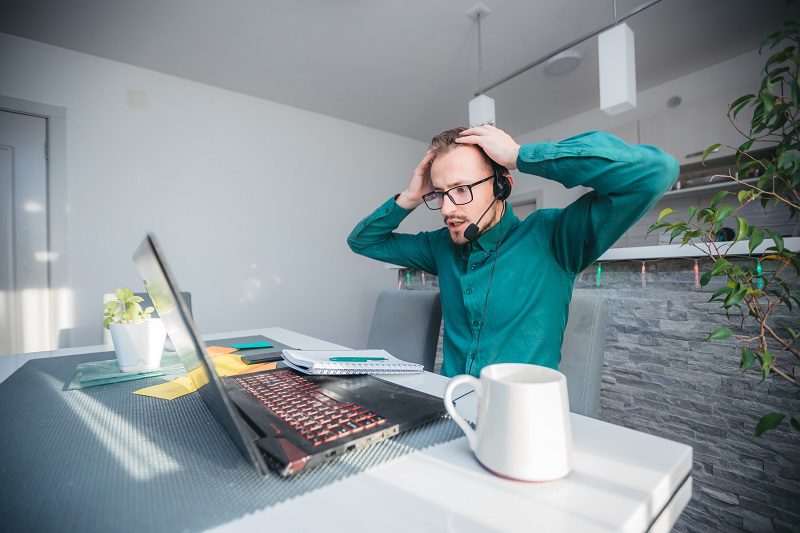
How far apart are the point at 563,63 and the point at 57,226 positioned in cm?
380

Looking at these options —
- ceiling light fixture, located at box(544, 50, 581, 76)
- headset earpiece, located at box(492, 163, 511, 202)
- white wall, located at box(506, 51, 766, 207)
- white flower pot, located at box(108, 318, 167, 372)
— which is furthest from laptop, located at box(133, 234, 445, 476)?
white wall, located at box(506, 51, 766, 207)

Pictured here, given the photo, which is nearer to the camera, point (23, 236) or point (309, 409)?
point (309, 409)

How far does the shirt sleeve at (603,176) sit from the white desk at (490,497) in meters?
0.55

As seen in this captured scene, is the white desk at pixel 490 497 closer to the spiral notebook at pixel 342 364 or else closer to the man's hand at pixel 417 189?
the spiral notebook at pixel 342 364

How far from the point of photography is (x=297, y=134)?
143 inches

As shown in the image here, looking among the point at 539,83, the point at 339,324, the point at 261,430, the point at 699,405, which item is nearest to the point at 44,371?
the point at 261,430

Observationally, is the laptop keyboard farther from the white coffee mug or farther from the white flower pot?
the white flower pot

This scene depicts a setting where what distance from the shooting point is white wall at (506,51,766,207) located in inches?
114

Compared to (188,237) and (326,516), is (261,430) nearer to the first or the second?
(326,516)

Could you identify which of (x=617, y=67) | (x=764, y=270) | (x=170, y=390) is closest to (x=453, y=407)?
(x=170, y=390)

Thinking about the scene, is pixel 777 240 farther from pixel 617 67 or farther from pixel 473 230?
pixel 617 67

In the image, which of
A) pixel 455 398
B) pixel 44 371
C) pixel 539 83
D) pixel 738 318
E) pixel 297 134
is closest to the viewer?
pixel 455 398

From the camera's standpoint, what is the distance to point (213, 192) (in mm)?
3141

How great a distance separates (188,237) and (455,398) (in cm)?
300
